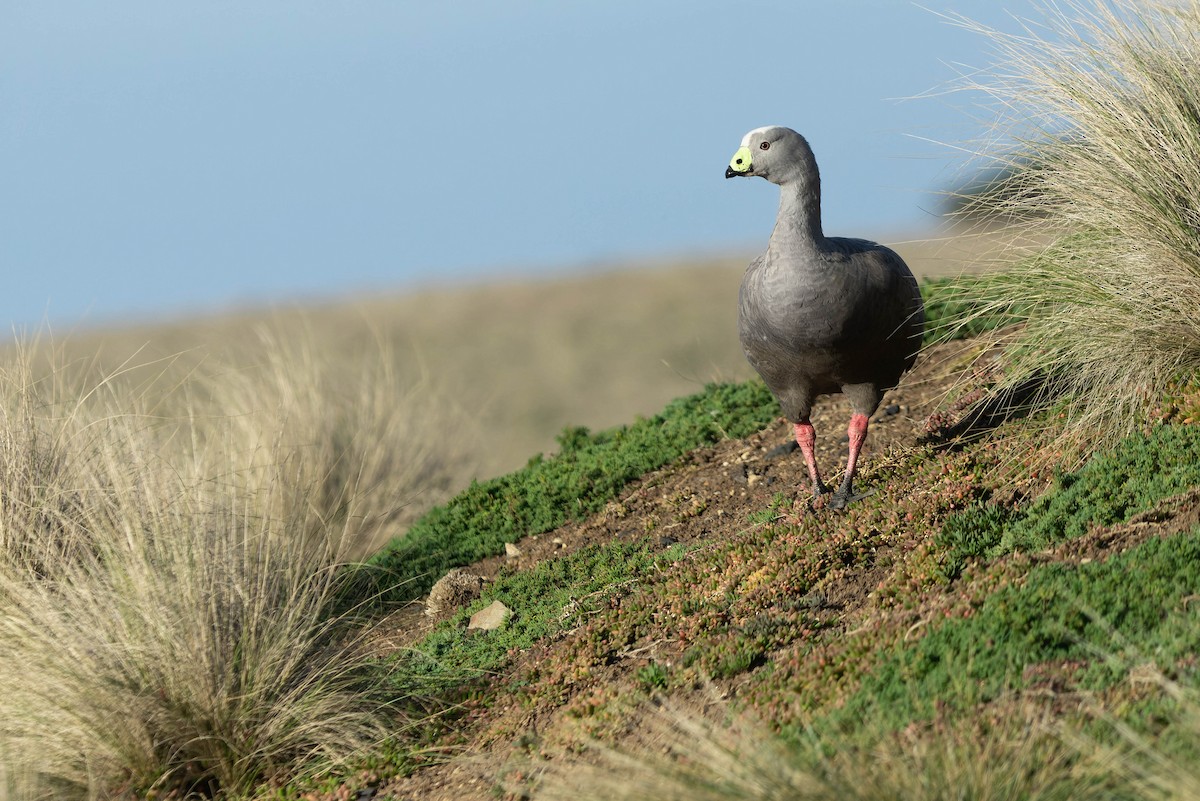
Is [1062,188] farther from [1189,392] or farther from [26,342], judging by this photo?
[26,342]

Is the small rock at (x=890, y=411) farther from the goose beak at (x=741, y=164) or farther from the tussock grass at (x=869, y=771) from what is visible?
the tussock grass at (x=869, y=771)

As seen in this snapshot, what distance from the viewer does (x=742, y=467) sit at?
29.7 ft

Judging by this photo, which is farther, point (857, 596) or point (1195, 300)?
point (1195, 300)

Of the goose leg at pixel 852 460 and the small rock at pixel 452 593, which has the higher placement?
the goose leg at pixel 852 460

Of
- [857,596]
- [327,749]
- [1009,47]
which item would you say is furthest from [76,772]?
[1009,47]

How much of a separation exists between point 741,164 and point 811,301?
3.18 feet

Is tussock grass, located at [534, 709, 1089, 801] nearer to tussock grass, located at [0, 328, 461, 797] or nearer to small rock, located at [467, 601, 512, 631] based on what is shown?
tussock grass, located at [0, 328, 461, 797]

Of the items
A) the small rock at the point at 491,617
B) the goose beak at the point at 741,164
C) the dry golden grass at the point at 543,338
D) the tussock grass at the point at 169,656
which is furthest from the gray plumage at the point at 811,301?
the dry golden grass at the point at 543,338

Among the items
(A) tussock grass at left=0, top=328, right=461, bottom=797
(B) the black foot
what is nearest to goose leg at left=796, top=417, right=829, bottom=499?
(B) the black foot

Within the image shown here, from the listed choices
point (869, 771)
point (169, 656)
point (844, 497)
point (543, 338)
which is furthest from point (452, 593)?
point (543, 338)

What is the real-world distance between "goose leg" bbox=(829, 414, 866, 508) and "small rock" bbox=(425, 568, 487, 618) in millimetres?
2519

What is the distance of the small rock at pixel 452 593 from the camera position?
26.7 feet

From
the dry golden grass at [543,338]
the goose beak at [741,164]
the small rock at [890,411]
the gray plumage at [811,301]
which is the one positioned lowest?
the dry golden grass at [543,338]

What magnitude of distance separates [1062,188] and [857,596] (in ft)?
9.47
